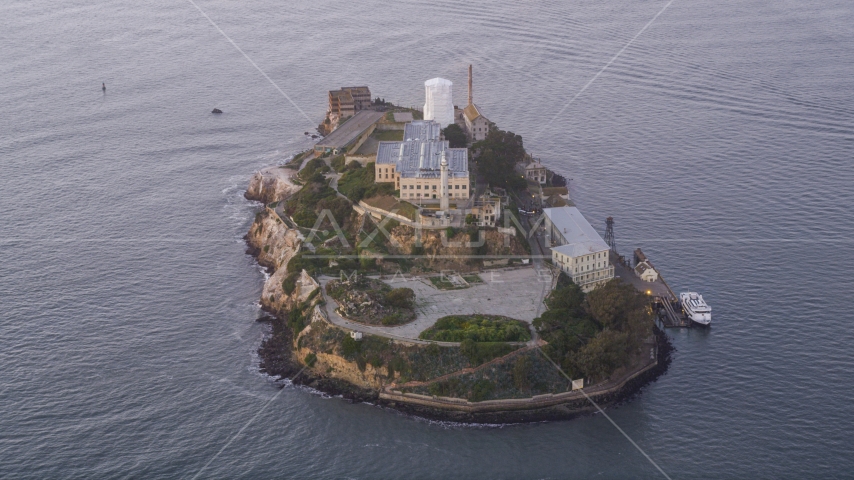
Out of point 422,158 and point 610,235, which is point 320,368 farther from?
point 610,235

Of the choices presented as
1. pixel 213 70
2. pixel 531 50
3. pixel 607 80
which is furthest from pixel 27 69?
pixel 607 80

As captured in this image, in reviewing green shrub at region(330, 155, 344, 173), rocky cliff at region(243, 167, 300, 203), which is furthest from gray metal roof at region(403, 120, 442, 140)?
rocky cliff at region(243, 167, 300, 203)

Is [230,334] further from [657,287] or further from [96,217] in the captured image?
[657,287]

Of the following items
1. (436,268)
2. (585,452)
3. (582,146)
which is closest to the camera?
(585,452)

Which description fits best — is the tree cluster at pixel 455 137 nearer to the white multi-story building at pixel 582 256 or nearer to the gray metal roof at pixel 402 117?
the gray metal roof at pixel 402 117

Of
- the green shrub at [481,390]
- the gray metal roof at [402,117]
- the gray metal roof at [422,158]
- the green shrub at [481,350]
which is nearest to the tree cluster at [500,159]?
the gray metal roof at [422,158]

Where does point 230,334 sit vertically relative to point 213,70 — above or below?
below

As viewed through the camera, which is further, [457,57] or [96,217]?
[457,57]
